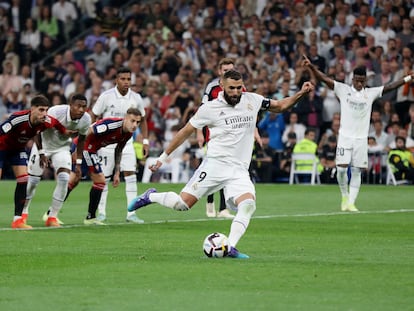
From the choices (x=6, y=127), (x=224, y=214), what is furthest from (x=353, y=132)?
(x=6, y=127)

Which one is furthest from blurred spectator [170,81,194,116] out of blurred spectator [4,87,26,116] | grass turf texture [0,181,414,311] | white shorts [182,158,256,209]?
white shorts [182,158,256,209]

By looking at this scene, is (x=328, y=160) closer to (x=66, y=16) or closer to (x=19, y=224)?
(x=66, y=16)

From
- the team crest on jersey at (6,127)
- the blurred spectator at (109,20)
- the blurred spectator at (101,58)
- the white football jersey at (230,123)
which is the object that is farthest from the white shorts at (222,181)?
the blurred spectator at (109,20)

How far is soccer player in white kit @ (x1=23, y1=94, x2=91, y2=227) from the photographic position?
17.3 metres

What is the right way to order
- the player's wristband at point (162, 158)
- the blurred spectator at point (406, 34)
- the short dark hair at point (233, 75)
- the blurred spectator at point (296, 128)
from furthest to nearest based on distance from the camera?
1. the blurred spectator at point (296, 128)
2. the blurred spectator at point (406, 34)
3. the player's wristband at point (162, 158)
4. the short dark hair at point (233, 75)

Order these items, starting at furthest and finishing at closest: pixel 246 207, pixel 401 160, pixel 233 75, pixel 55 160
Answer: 1. pixel 401 160
2. pixel 55 160
3. pixel 233 75
4. pixel 246 207

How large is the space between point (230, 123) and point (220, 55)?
19476mm

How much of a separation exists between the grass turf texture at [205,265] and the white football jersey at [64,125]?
1.23m

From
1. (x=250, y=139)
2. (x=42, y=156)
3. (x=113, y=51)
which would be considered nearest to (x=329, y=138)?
(x=113, y=51)

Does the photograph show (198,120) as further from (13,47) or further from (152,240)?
(13,47)

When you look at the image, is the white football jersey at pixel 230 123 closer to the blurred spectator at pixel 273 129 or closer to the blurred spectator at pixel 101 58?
the blurred spectator at pixel 273 129

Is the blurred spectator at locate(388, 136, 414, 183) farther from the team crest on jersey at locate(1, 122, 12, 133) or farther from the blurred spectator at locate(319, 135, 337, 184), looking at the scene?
the team crest on jersey at locate(1, 122, 12, 133)

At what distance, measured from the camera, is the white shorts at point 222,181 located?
13117 millimetres

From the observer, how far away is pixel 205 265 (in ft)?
39.3
